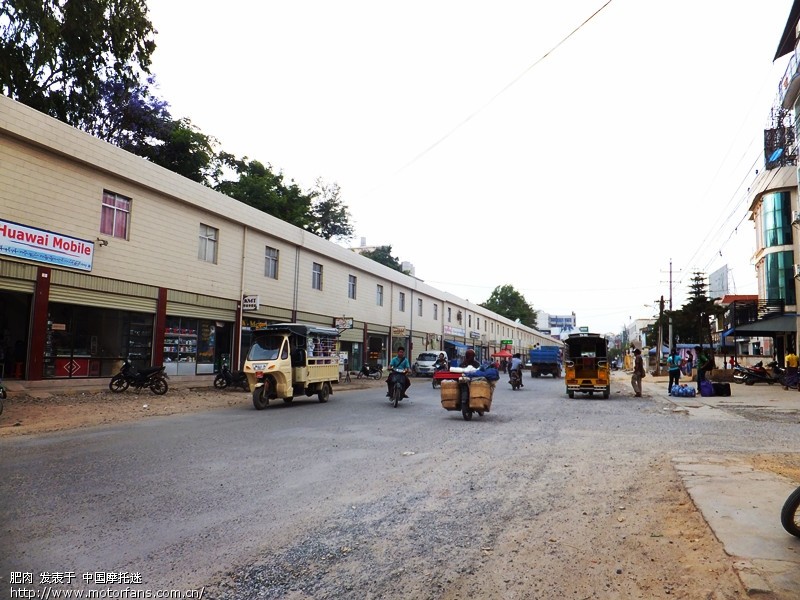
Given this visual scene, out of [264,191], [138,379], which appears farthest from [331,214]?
[138,379]

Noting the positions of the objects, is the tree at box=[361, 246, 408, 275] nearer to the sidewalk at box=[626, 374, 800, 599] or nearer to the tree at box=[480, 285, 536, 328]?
the tree at box=[480, 285, 536, 328]

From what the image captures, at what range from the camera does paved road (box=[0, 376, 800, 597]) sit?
13.9 feet

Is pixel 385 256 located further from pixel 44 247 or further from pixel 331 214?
pixel 44 247

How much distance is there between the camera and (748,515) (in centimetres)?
486

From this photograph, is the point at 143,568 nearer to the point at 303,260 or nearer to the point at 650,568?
the point at 650,568

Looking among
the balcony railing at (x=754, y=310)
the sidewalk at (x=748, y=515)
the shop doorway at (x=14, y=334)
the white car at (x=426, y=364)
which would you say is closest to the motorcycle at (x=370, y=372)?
the white car at (x=426, y=364)

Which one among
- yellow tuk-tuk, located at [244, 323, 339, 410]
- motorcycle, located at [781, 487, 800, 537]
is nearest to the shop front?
yellow tuk-tuk, located at [244, 323, 339, 410]

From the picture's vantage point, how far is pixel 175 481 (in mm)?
6273

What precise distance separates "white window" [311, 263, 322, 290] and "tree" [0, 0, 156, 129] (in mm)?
13255

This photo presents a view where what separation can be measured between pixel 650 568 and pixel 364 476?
362 centimetres

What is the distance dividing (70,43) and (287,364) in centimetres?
1409

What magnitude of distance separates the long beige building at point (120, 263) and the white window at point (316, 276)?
2.15ft

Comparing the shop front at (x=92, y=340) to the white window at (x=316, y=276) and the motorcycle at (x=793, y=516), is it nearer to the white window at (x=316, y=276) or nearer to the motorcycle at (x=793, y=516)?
the white window at (x=316, y=276)

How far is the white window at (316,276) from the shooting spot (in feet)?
103
